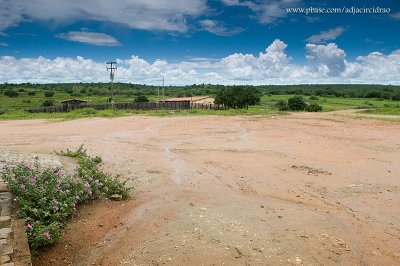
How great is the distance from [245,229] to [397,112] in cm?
3847

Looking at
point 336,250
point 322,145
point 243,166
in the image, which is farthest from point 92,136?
point 336,250

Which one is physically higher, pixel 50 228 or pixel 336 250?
pixel 50 228

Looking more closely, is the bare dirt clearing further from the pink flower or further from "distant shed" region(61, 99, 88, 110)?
"distant shed" region(61, 99, 88, 110)

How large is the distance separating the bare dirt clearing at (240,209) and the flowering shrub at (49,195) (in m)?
0.26

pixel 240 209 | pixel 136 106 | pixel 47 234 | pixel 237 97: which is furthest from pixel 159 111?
pixel 47 234

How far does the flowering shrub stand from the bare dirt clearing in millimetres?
260

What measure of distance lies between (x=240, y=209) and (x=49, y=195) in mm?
3806

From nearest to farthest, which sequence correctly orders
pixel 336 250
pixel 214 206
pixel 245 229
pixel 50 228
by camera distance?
1. pixel 50 228
2. pixel 336 250
3. pixel 245 229
4. pixel 214 206

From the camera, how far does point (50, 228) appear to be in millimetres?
5234

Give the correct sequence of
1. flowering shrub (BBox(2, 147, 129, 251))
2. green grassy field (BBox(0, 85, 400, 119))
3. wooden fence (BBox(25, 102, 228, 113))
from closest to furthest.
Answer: flowering shrub (BBox(2, 147, 129, 251)) → green grassy field (BBox(0, 85, 400, 119)) → wooden fence (BBox(25, 102, 228, 113))

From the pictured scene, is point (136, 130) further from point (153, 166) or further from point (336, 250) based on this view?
point (336, 250)

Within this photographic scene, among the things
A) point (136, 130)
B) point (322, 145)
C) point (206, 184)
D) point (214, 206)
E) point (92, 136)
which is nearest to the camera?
point (214, 206)

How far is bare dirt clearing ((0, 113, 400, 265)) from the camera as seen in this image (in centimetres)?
536

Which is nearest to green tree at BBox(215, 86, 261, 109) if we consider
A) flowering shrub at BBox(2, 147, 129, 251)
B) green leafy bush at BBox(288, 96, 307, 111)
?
green leafy bush at BBox(288, 96, 307, 111)
